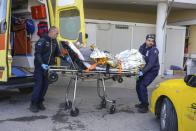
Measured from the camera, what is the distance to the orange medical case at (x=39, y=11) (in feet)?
17.9

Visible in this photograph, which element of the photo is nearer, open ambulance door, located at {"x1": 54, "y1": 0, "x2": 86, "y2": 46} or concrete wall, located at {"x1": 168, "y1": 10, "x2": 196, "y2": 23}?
open ambulance door, located at {"x1": 54, "y1": 0, "x2": 86, "y2": 46}

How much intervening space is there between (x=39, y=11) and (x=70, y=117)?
10.6 ft

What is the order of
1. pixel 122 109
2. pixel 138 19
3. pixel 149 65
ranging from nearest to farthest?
1. pixel 149 65
2. pixel 122 109
3. pixel 138 19

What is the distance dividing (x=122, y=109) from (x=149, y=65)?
127 centimetres

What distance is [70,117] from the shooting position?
13.2 feet

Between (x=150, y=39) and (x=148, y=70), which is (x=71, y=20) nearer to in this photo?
(x=150, y=39)

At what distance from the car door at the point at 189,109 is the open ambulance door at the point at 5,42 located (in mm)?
3518

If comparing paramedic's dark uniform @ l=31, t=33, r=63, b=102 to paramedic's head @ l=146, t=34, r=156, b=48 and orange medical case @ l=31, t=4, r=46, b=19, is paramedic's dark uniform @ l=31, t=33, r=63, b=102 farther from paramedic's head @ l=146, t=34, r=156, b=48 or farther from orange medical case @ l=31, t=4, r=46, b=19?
paramedic's head @ l=146, t=34, r=156, b=48

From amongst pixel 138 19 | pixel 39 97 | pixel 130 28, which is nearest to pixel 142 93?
pixel 39 97

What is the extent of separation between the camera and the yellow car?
256cm

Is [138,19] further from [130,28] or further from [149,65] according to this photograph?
[149,65]

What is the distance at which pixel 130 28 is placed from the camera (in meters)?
9.38

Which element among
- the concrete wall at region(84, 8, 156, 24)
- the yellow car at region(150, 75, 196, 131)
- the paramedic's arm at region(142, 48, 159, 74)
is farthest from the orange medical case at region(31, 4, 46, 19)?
the concrete wall at region(84, 8, 156, 24)

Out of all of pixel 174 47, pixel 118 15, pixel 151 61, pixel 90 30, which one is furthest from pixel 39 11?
pixel 174 47
